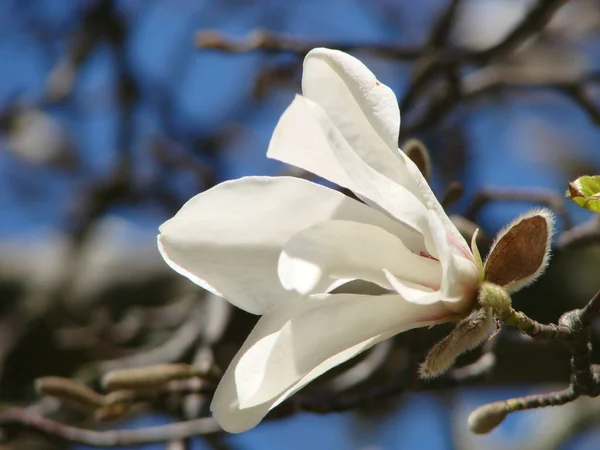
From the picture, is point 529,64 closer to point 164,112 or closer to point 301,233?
point 164,112

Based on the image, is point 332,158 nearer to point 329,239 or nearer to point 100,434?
point 329,239

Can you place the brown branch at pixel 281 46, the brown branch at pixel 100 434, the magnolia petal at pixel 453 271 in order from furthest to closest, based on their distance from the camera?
the brown branch at pixel 281 46
the brown branch at pixel 100 434
the magnolia petal at pixel 453 271

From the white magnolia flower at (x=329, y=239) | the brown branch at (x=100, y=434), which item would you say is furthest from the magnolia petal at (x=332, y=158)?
the brown branch at (x=100, y=434)

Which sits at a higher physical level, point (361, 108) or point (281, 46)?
point (281, 46)

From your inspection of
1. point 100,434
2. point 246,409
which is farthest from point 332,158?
point 100,434

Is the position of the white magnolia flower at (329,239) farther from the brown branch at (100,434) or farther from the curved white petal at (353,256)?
the brown branch at (100,434)

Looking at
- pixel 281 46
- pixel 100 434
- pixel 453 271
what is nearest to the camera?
pixel 453 271

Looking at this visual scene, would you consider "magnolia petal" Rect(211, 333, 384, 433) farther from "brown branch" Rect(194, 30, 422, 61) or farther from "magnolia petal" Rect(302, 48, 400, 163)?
"brown branch" Rect(194, 30, 422, 61)

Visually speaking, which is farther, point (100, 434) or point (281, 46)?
point (281, 46)

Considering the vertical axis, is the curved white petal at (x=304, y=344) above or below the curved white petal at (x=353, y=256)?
below
